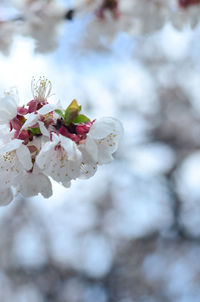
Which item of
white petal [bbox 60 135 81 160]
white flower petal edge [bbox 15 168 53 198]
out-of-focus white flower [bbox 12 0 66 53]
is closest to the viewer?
white petal [bbox 60 135 81 160]

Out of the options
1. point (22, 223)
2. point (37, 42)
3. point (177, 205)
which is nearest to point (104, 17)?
point (37, 42)

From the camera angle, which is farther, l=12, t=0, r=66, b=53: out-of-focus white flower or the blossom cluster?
l=12, t=0, r=66, b=53: out-of-focus white flower

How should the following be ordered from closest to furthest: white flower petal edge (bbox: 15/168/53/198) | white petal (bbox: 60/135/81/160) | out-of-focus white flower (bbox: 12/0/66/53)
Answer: white petal (bbox: 60/135/81/160)
white flower petal edge (bbox: 15/168/53/198)
out-of-focus white flower (bbox: 12/0/66/53)

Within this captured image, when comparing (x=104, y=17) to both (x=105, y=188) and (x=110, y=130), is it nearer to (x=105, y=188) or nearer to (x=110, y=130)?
(x=110, y=130)

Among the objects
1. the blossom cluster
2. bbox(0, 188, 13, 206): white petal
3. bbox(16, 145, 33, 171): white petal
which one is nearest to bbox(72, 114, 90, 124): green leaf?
the blossom cluster

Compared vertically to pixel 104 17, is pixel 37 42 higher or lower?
lower

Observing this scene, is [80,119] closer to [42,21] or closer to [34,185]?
[34,185]

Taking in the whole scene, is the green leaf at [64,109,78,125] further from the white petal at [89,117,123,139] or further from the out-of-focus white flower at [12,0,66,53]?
the out-of-focus white flower at [12,0,66,53]
